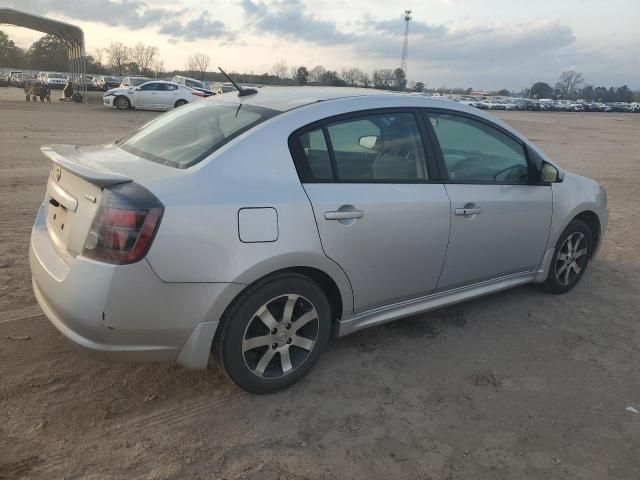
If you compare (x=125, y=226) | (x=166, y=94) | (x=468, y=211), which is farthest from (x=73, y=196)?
(x=166, y=94)

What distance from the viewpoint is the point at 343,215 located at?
288cm

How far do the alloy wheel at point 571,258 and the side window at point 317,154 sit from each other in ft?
8.36

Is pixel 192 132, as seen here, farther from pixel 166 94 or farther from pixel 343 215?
pixel 166 94

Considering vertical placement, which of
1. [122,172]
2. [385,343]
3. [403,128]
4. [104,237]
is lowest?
[385,343]

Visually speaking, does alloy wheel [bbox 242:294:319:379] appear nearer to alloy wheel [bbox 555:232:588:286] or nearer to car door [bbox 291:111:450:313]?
car door [bbox 291:111:450:313]

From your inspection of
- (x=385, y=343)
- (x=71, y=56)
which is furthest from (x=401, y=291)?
(x=71, y=56)

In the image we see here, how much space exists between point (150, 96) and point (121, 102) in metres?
1.62

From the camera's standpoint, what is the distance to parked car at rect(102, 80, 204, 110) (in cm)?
2640

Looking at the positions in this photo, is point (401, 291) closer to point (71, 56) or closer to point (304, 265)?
point (304, 265)

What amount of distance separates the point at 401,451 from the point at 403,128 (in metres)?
1.97

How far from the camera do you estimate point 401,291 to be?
11.0 ft

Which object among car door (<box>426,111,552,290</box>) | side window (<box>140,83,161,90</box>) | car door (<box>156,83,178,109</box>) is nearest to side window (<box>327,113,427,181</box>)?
car door (<box>426,111,552,290</box>)

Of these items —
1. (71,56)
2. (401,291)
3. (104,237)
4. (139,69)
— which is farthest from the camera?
(139,69)

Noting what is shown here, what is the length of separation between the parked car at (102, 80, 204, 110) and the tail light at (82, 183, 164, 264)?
83.9 feet
